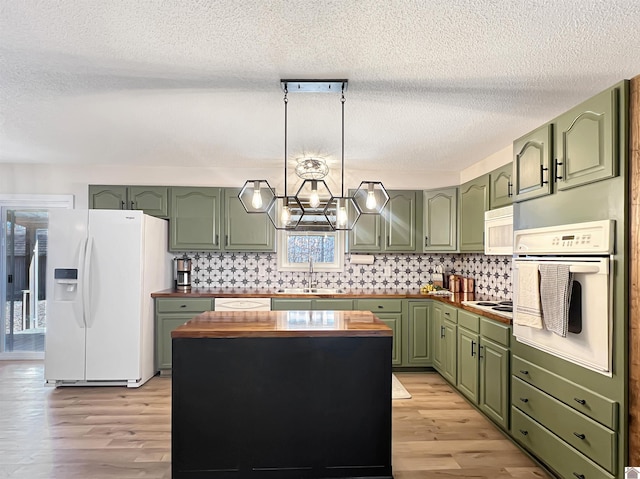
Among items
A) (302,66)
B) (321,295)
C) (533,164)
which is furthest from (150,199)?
(533,164)

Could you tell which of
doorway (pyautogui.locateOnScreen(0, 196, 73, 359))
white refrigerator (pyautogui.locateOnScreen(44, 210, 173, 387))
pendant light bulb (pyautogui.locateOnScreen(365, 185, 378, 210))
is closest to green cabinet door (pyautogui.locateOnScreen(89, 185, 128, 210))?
doorway (pyautogui.locateOnScreen(0, 196, 73, 359))

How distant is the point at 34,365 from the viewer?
4.40m

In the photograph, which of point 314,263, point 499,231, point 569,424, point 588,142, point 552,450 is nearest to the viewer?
point 588,142

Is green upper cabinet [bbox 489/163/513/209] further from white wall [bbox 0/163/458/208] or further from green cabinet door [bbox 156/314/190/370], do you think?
green cabinet door [bbox 156/314/190/370]

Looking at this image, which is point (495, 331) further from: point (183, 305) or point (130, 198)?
point (130, 198)

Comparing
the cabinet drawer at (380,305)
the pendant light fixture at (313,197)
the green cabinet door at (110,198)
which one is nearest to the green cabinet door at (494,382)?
the cabinet drawer at (380,305)

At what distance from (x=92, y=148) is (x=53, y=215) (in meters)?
0.75

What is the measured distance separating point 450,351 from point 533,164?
2027 mm

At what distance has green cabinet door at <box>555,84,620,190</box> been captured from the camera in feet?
5.92

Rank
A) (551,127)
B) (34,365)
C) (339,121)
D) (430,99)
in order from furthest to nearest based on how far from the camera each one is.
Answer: (34,365) → (339,121) → (430,99) → (551,127)

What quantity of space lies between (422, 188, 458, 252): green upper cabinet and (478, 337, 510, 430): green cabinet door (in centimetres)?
152

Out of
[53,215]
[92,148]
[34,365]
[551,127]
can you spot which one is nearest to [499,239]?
[551,127]

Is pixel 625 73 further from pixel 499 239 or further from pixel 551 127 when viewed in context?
pixel 499 239

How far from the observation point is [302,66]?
2.12 metres
